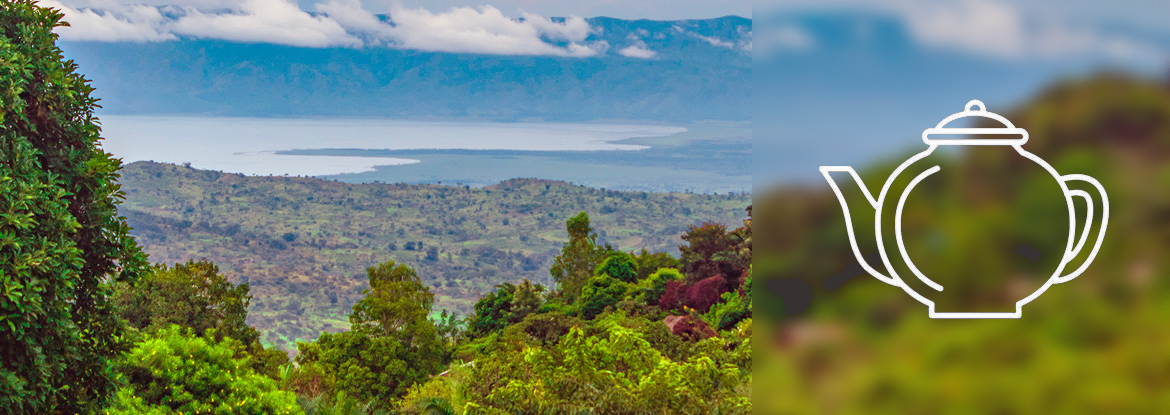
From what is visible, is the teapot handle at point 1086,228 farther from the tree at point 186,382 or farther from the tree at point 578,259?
the tree at point 578,259

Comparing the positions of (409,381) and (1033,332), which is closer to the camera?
(1033,332)

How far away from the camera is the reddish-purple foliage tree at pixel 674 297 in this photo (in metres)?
20.4

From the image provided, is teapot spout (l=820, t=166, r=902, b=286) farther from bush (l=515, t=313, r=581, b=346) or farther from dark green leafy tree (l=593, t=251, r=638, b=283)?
dark green leafy tree (l=593, t=251, r=638, b=283)

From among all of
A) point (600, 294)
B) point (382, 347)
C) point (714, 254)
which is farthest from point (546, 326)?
point (600, 294)

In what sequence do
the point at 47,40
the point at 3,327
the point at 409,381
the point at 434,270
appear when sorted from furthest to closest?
the point at 434,270
the point at 409,381
the point at 47,40
the point at 3,327

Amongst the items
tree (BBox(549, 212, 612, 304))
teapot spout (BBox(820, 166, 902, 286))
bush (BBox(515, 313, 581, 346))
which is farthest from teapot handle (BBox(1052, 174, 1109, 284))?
tree (BBox(549, 212, 612, 304))

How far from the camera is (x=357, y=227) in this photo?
153 metres

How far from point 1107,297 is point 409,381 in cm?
1749

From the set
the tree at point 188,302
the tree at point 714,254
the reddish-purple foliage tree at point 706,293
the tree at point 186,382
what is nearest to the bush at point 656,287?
the tree at point 714,254

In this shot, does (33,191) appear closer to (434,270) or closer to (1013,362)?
(1013,362)

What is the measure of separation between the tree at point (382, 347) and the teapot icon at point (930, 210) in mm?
16566

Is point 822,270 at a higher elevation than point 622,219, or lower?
higher

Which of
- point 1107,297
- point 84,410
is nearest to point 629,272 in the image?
point 84,410

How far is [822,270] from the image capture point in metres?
1.76
